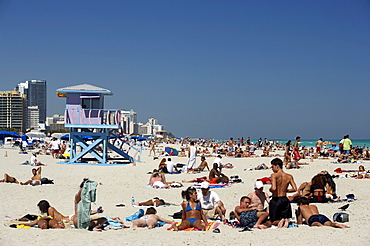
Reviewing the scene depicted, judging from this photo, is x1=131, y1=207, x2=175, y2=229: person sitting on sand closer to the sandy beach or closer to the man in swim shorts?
the sandy beach

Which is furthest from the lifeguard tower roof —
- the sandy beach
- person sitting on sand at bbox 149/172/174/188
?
person sitting on sand at bbox 149/172/174/188

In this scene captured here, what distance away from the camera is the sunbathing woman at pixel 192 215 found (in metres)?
6.87

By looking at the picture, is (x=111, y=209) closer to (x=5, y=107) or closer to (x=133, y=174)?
(x=133, y=174)

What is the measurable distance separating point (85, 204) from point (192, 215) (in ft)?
5.85

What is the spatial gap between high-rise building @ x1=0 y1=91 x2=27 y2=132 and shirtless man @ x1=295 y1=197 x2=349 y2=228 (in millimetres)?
109491

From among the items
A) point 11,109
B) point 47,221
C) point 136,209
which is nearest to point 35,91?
point 11,109

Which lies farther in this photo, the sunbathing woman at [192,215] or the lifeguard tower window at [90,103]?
the lifeguard tower window at [90,103]

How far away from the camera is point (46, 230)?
6664 millimetres

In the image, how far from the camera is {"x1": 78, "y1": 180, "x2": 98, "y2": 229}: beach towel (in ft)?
22.1

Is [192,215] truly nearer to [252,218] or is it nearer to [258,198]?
[252,218]

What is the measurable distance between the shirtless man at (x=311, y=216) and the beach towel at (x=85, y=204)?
11.4 ft

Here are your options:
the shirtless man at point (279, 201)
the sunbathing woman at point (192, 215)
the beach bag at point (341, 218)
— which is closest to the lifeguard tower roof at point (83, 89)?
the sunbathing woman at point (192, 215)

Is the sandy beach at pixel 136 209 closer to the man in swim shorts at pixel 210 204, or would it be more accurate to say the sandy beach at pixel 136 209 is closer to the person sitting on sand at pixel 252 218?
the person sitting on sand at pixel 252 218

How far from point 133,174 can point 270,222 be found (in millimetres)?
9857
